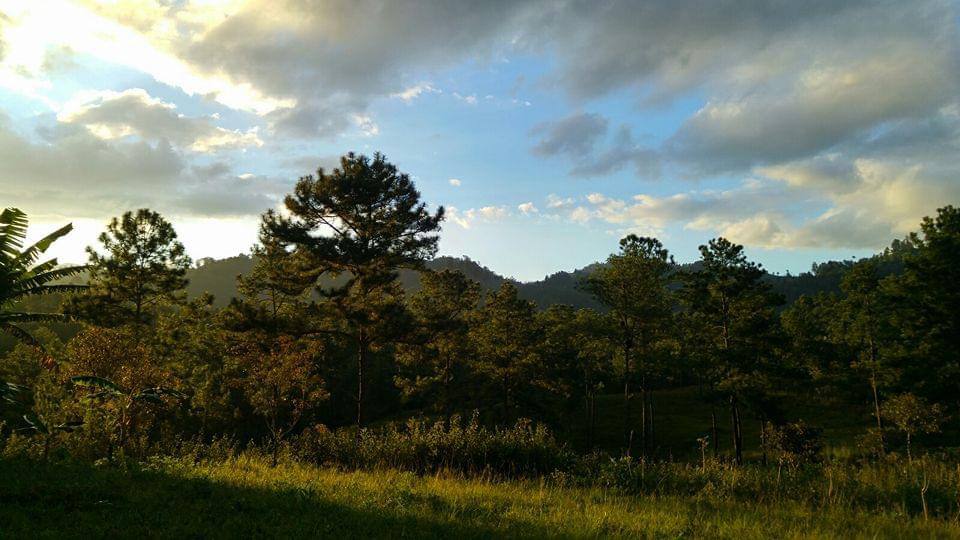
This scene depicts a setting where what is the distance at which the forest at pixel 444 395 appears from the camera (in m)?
7.33

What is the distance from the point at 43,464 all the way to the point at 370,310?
A: 16.7 m

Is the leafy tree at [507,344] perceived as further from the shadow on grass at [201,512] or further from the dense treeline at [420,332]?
the shadow on grass at [201,512]

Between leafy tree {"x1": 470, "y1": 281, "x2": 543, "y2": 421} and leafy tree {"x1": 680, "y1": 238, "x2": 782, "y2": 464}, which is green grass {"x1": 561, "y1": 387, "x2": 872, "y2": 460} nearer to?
leafy tree {"x1": 470, "y1": 281, "x2": 543, "y2": 421}

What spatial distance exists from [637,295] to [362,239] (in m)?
21.6

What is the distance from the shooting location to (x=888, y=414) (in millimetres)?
33500

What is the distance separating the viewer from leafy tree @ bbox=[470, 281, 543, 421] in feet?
140

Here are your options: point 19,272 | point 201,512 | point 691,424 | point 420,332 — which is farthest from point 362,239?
point 691,424

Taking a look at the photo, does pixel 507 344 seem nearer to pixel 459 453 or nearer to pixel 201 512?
pixel 459 453

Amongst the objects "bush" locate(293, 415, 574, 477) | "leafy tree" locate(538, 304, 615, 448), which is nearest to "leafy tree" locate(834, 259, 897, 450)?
"leafy tree" locate(538, 304, 615, 448)

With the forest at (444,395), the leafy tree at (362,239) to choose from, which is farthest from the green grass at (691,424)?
the leafy tree at (362,239)

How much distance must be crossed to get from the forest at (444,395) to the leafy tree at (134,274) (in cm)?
13

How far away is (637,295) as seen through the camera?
38.9 m

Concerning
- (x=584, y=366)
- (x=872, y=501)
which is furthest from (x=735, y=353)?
(x=872, y=501)

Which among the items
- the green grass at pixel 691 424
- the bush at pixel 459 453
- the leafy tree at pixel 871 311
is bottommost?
the green grass at pixel 691 424
